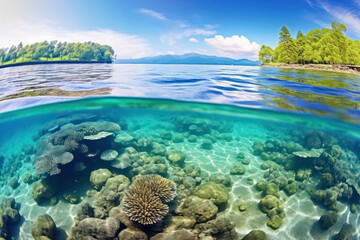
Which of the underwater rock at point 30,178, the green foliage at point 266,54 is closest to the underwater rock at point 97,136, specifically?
the underwater rock at point 30,178

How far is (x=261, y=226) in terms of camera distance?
20.1 feet

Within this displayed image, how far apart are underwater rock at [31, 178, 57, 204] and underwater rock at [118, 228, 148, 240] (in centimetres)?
435

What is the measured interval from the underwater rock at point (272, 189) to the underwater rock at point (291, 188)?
2.31 feet

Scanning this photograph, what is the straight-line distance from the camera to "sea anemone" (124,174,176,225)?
4.79 meters

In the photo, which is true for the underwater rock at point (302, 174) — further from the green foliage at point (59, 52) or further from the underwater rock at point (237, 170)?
the green foliage at point (59, 52)

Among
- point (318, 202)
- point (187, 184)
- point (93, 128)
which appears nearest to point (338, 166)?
point (318, 202)

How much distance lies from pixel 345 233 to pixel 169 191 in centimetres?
616

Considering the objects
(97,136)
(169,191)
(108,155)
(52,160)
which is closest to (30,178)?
(52,160)

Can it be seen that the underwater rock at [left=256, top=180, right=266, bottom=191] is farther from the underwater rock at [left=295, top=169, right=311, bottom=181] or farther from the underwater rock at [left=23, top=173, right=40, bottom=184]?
the underwater rock at [left=23, top=173, right=40, bottom=184]

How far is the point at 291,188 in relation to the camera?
24.6 feet

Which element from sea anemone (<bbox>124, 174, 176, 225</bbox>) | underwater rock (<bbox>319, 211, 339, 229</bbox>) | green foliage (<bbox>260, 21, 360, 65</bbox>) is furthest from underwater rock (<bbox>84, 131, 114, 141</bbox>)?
green foliage (<bbox>260, 21, 360, 65</bbox>)

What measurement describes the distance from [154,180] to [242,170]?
15.7 ft

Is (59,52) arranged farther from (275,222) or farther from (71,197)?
(275,222)

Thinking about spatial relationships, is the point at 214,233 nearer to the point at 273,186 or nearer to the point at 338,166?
the point at 273,186
